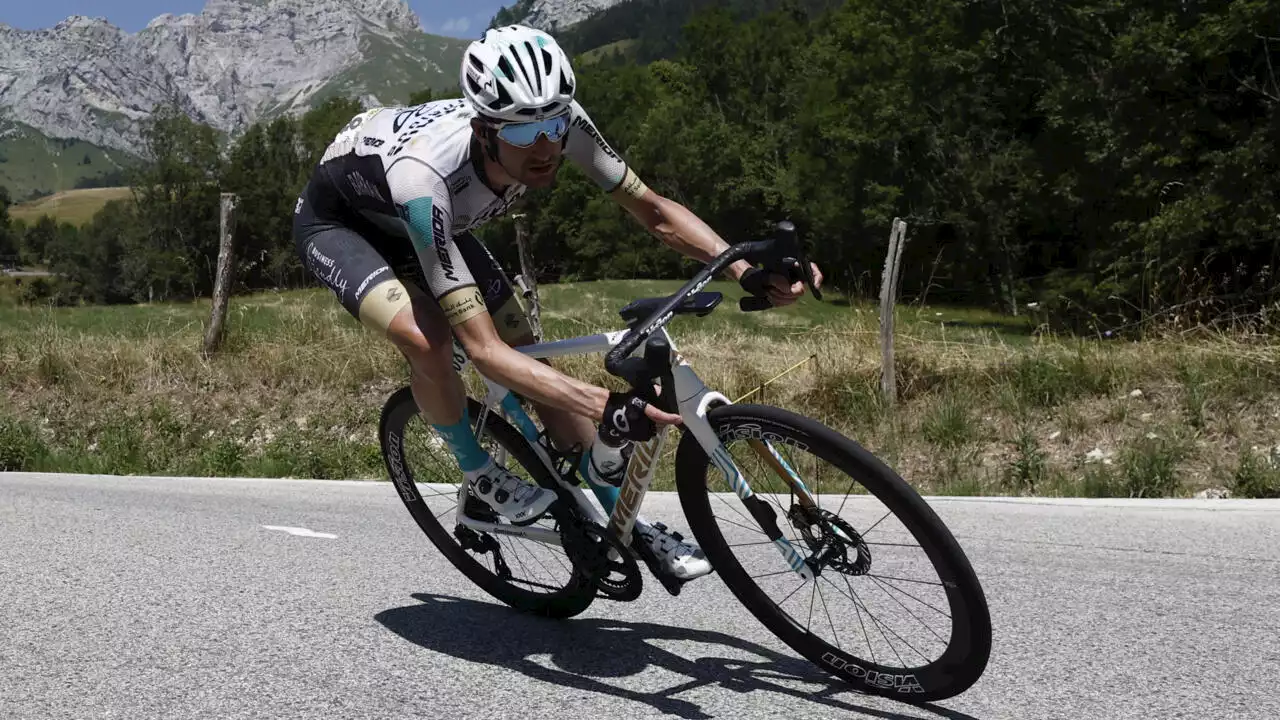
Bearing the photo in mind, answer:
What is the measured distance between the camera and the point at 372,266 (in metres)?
4.14

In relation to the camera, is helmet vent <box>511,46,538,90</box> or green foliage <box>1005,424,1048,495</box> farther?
green foliage <box>1005,424,1048,495</box>

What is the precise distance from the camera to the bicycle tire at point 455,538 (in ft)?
13.6

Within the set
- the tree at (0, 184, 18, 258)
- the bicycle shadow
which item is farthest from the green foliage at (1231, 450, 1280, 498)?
the tree at (0, 184, 18, 258)

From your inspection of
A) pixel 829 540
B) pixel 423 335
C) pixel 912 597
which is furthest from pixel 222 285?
pixel 912 597

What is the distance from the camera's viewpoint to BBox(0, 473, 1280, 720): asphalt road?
3334 millimetres

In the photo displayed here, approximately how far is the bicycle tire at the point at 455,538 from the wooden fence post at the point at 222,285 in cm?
962

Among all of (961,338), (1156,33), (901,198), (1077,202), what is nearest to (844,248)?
(901,198)

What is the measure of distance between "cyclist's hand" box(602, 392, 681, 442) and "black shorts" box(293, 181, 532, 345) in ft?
3.56

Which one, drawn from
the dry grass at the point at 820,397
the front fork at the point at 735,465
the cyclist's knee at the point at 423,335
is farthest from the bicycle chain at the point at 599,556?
the dry grass at the point at 820,397

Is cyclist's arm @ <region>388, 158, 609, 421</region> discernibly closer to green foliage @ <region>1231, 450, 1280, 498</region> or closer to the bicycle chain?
the bicycle chain

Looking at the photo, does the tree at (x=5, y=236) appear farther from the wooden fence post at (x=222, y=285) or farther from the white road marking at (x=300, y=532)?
the white road marking at (x=300, y=532)

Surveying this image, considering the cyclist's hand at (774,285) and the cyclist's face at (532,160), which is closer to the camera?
the cyclist's hand at (774,285)

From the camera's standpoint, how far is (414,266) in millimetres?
4531

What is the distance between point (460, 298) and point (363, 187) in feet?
2.85
